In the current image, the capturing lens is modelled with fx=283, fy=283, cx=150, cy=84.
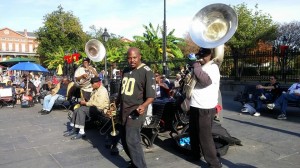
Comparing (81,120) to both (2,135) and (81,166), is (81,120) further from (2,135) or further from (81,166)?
(2,135)

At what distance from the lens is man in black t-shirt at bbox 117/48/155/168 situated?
3.65m

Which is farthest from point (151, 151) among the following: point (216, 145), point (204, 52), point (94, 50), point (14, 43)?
point (14, 43)

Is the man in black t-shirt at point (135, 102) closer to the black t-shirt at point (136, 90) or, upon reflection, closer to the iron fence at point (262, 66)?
the black t-shirt at point (136, 90)

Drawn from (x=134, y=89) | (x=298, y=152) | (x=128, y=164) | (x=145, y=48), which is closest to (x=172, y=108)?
(x=128, y=164)

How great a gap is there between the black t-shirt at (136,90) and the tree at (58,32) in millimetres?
39135

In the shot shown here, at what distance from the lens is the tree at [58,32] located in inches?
1633

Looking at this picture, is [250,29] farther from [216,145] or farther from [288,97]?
[216,145]

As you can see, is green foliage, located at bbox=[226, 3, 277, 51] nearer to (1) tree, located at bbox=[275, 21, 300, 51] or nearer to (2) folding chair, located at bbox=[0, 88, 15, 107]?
(1) tree, located at bbox=[275, 21, 300, 51]

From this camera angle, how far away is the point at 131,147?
144 inches

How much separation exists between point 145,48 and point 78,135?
52.3 feet

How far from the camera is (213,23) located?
4613mm

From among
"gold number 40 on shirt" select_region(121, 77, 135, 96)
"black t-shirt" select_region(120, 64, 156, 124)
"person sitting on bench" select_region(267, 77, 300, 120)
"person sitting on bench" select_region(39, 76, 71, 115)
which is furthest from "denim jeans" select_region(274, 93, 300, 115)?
"person sitting on bench" select_region(39, 76, 71, 115)

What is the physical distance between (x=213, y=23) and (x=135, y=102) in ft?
6.45

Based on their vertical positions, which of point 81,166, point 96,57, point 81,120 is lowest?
point 81,166
